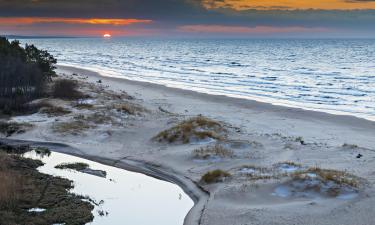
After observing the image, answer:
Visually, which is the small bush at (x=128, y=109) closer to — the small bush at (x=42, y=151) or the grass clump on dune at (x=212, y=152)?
the small bush at (x=42, y=151)

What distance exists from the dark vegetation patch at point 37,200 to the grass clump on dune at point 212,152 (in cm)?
749

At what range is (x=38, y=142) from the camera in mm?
30375

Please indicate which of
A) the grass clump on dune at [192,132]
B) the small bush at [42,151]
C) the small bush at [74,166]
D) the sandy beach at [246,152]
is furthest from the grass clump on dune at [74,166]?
the grass clump on dune at [192,132]

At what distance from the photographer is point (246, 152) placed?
26250 mm

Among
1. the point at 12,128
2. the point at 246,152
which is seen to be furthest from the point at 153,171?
the point at 12,128

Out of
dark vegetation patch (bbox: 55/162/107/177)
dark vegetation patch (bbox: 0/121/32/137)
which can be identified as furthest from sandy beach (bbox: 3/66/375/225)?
dark vegetation patch (bbox: 55/162/107/177)

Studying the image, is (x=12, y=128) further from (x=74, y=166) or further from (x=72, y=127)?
(x=74, y=166)

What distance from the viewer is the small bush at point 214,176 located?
70.8ft

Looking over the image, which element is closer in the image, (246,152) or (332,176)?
(332,176)

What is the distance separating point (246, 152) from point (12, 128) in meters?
17.2

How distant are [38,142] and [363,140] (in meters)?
21.6

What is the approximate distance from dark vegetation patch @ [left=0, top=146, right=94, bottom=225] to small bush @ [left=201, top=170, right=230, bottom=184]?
18.9ft

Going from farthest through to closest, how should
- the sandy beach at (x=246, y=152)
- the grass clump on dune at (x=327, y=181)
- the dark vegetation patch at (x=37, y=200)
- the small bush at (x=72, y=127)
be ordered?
the small bush at (x=72, y=127)
the grass clump on dune at (x=327, y=181)
the sandy beach at (x=246, y=152)
the dark vegetation patch at (x=37, y=200)

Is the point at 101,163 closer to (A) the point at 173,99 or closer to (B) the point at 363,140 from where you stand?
(B) the point at 363,140
